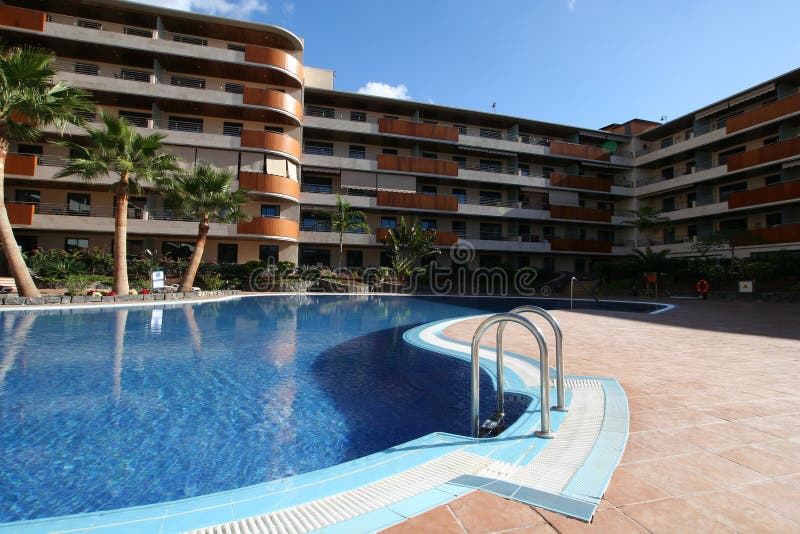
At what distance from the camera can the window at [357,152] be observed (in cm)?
3077

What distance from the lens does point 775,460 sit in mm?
2768

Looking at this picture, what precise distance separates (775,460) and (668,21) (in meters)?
15.4

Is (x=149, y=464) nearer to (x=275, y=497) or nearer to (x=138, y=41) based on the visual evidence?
(x=275, y=497)

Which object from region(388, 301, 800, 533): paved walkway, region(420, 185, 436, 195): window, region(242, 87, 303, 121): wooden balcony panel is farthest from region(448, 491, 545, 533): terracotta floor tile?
region(420, 185, 436, 195): window

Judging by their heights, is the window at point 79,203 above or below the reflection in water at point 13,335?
above

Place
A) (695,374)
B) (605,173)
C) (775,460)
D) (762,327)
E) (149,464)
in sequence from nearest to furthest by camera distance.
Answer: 1. (775,460)
2. (149,464)
3. (695,374)
4. (762,327)
5. (605,173)

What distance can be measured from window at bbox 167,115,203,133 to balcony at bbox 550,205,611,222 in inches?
1113

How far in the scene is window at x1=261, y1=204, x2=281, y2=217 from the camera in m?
27.3

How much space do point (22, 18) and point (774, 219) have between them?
4998 centimetres

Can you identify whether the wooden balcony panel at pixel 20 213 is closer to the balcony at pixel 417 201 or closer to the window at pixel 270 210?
the window at pixel 270 210

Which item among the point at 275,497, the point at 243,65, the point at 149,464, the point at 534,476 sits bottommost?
the point at 149,464

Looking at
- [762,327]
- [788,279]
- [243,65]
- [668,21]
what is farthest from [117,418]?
[788,279]

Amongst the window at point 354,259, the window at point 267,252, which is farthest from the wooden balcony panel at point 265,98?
the window at point 354,259

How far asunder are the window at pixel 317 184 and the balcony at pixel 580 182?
19282 mm
